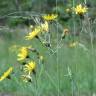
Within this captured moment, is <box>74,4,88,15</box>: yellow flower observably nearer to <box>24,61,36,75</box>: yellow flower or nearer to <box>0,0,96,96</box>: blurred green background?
<box>0,0,96,96</box>: blurred green background

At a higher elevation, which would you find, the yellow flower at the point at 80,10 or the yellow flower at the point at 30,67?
the yellow flower at the point at 80,10

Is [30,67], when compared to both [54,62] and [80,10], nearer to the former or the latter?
[80,10]

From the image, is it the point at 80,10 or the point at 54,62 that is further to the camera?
the point at 54,62

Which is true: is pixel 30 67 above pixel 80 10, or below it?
below

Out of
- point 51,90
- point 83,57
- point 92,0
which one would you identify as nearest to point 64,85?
point 51,90

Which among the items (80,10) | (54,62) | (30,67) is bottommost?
(54,62)

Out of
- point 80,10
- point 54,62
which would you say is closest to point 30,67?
point 80,10

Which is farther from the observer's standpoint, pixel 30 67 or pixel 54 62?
pixel 54 62

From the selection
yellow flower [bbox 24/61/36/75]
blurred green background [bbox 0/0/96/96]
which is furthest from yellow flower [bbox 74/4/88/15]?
yellow flower [bbox 24/61/36/75]

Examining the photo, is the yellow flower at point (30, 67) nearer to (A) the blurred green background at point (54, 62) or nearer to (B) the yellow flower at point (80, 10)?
(A) the blurred green background at point (54, 62)

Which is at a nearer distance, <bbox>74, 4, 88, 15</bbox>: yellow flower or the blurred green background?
<bbox>74, 4, 88, 15</bbox>: yellow flower

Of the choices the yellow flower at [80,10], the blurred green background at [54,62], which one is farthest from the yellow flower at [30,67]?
the yellow flower at [80,10]

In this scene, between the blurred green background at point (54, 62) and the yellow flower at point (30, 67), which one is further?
the blurred green background at point (54, 62)

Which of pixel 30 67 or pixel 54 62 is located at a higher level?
pixel 30 67
